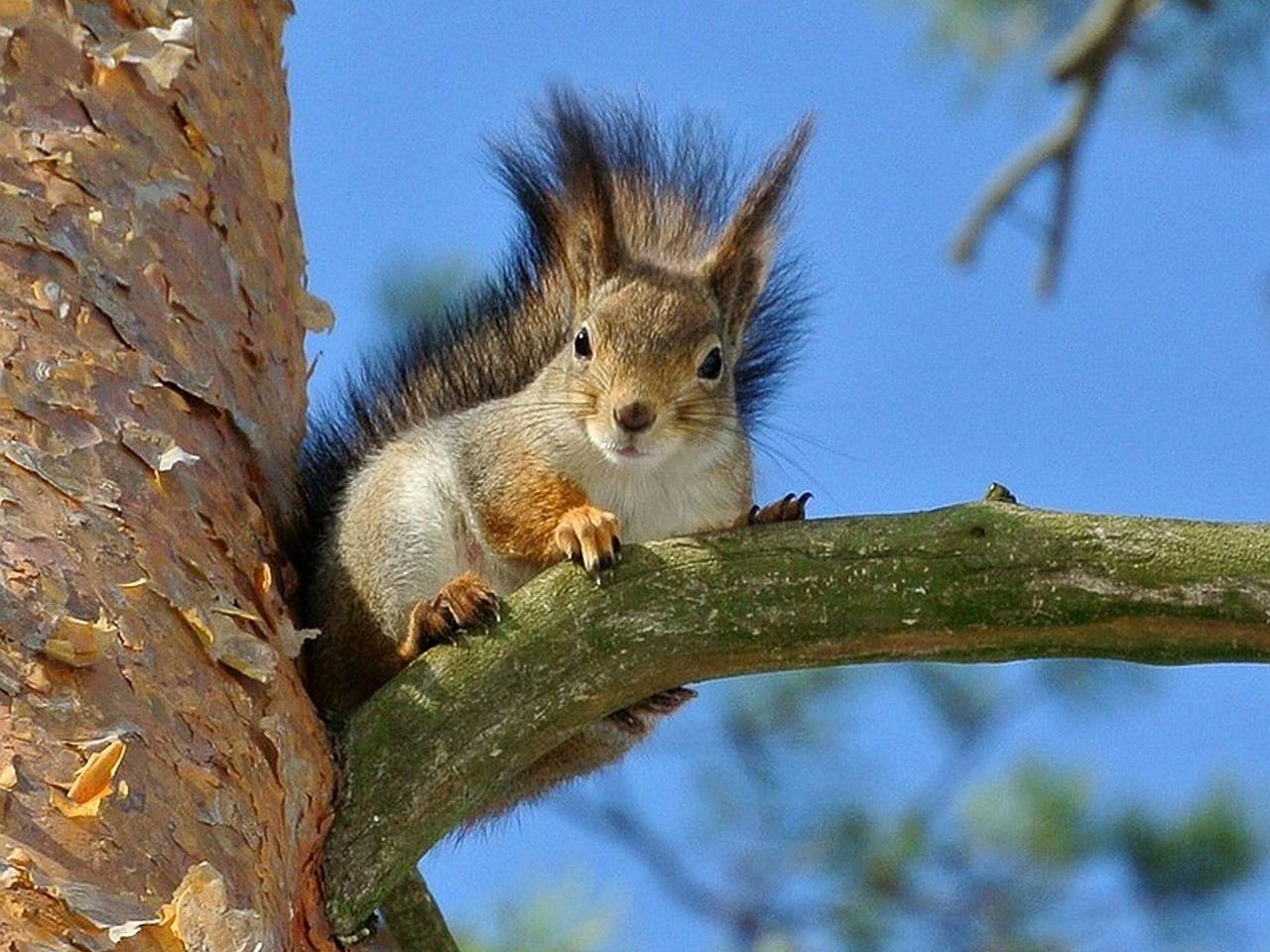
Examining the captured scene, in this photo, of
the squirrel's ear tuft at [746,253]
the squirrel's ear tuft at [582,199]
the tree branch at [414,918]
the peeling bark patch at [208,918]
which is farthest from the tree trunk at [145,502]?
the squirrel's ear tuft at [746,253]

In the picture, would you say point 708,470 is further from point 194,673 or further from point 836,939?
point 836,939

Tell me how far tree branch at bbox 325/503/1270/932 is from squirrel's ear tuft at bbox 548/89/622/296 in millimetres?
517

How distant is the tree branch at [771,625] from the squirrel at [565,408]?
128 millimetres

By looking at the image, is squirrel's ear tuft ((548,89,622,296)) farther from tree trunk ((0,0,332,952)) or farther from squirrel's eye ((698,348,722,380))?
tree trunk ((0,0,332,952))

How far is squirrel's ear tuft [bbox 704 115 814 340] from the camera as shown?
5.95 feet

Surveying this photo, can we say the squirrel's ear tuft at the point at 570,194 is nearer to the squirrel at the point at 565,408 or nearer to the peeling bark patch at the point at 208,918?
the squirrel at the point at 565,408

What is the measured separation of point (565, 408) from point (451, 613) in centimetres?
38

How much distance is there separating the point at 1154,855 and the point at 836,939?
0.43 meters

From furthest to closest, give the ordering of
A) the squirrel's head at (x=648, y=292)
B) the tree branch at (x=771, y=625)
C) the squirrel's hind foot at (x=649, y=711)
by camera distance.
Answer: the squirrel's head at (x=648, y=292)
the squirrel's hind foot at (x=649, y=711)
the tree branch at (x=771, y=625)

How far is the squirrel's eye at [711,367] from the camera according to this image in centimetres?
178

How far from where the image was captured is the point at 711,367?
70.6 inches

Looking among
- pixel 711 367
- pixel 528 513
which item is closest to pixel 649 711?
pixel 528 513

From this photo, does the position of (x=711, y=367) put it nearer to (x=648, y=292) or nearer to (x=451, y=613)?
(x=648, y=292)

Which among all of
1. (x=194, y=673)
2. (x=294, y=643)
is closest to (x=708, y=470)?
(x=294, y=643)
